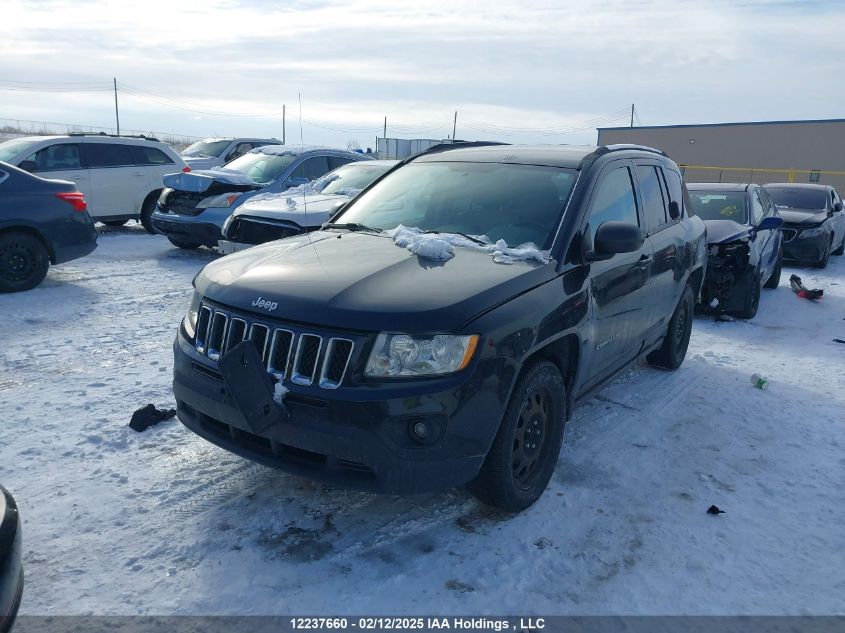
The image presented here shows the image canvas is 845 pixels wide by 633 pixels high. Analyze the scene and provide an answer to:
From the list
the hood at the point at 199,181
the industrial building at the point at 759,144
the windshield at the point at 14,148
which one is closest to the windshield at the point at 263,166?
the hood at the point at 199,181

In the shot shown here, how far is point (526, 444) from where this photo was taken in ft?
11.8

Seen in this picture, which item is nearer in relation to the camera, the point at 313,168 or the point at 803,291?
the point at 803,291

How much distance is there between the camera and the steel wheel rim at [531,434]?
3.51 metres

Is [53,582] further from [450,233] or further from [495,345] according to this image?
[450,233]

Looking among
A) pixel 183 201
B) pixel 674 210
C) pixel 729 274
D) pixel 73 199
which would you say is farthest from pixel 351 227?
pixel 183 201

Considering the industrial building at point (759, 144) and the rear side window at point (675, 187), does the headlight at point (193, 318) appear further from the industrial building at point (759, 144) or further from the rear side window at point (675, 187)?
the industrial building at point (759, 144)

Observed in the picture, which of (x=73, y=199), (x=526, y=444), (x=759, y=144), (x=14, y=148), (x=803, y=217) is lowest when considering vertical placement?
(x=526, y=444)

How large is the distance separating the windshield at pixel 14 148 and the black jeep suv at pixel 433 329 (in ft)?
30.7

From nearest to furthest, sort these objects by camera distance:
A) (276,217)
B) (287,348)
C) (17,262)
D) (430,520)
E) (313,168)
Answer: (287,348), (430,520), (17,262), (276,217), (313,168)

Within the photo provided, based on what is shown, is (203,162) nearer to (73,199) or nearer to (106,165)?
(106,165)

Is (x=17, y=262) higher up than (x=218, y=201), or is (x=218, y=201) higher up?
(x=218, y=201)

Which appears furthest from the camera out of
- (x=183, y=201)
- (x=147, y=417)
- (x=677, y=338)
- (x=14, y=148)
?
(x=14, y=148)

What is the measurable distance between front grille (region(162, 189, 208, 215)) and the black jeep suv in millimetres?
6662

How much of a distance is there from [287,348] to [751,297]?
6.92 metres
